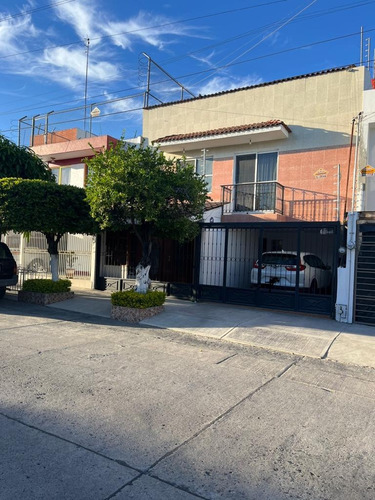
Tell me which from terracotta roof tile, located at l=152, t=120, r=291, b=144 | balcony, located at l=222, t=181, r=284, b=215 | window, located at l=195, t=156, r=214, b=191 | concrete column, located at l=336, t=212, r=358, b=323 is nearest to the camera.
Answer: concrete column, located at l=336, t=212, r=358, b=323

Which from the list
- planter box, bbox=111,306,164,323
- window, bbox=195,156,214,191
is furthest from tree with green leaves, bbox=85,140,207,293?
window, bbox=195,156,214,191

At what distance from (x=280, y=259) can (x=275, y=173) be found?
417 cm

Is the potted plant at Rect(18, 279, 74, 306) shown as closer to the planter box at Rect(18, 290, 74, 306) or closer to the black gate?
the planter box at Rect(18, 290, 74, 306)

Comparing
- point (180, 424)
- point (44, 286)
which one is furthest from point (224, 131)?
point (180, 424)

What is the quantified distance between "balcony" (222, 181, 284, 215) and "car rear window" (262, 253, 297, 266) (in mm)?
2306

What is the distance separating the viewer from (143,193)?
8.11 metres

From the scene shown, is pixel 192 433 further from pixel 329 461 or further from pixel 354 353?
pixel 354 353

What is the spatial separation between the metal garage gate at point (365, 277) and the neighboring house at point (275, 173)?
128 centimetres

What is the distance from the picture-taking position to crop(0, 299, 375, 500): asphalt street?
274 centimetres

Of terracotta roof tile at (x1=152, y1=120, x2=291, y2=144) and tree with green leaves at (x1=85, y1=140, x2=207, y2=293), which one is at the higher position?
terracotta roof tile at (x1=152, y1=120, x2=291, y2=144)

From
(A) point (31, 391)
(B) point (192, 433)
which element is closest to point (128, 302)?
(A) point (31, 391)

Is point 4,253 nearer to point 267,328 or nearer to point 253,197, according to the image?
Result: point 267,328

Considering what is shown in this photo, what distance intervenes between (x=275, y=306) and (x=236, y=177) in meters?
5.76

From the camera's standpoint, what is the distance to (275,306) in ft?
32.3
